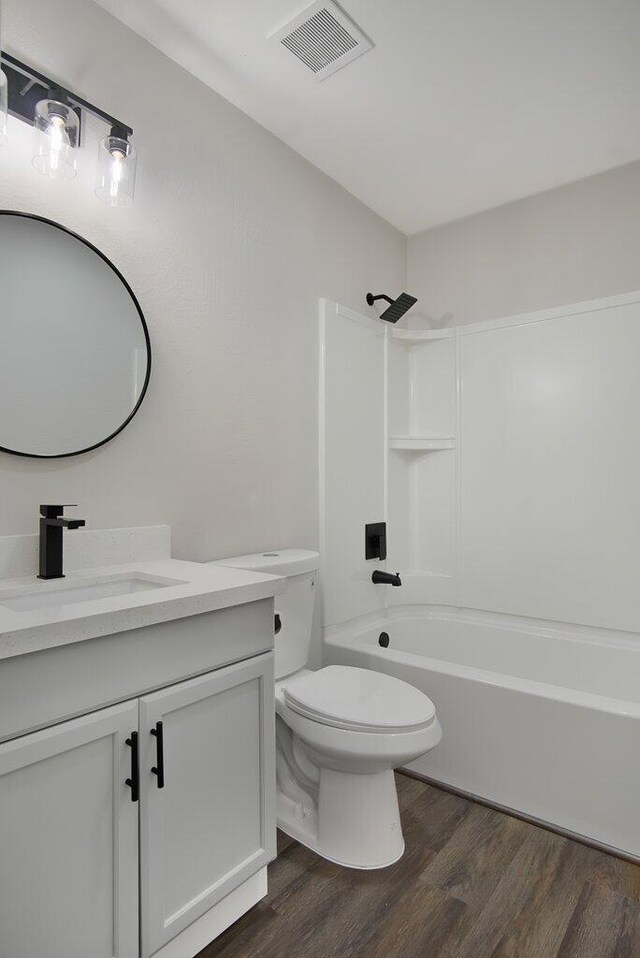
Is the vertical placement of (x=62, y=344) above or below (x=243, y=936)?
above

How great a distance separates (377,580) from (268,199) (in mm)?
1716

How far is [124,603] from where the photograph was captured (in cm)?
114

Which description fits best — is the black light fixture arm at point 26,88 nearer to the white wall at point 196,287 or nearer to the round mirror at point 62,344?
the white wall at point 196,287

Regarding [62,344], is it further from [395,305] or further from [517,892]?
[517,892]

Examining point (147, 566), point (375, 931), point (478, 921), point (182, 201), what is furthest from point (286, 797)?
point (182, 201)

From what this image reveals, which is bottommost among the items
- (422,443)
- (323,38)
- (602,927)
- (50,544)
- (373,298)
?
(602,927)

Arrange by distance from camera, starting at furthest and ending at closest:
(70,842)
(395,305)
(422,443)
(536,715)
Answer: (422,443) < (395,305) < (536,715) < (70,842)

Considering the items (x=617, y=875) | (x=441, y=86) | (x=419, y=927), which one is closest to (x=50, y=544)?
(x=419, y=927)

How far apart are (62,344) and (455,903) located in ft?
6.15

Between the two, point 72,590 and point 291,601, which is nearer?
point 72,590

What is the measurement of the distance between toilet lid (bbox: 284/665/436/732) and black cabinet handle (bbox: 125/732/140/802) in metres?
0.64

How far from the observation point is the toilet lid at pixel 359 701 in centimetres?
159

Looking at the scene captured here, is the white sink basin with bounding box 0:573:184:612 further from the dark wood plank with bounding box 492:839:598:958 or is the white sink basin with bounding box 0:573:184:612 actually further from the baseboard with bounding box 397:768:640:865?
the baseboard with bounding box 397:768:640:865

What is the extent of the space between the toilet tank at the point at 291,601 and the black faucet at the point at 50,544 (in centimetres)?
56
